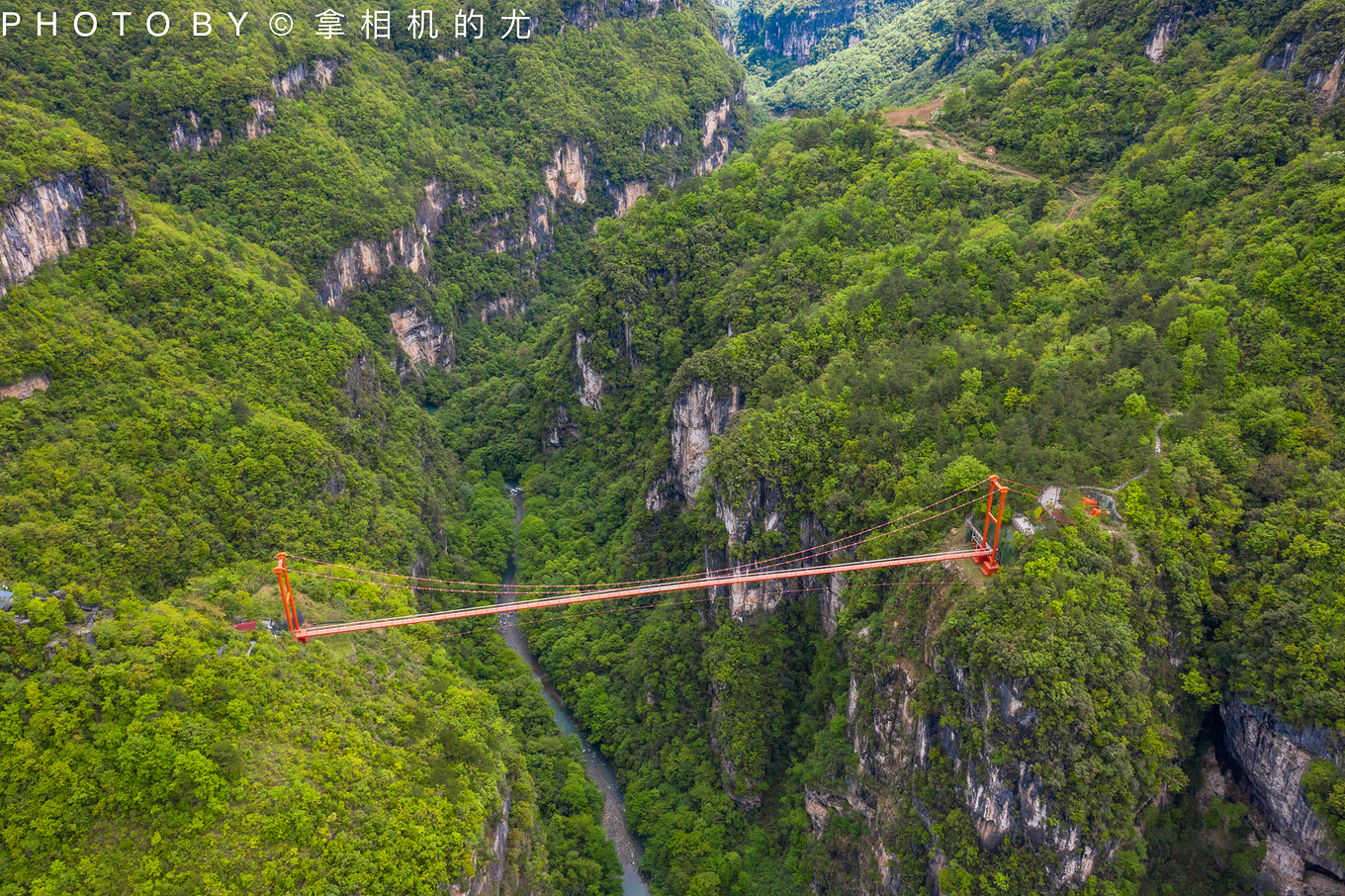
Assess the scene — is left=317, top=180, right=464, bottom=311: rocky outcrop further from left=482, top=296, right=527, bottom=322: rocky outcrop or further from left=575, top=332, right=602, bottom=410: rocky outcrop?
left=575, top=332, right=602, bottom=410: rocky outcrop

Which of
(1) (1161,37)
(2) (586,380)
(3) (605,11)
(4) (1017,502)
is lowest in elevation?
(4) (1017,502)

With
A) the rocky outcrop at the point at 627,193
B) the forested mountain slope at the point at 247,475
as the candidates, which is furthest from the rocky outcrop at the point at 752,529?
the rocky outcrop at the point at 627,193

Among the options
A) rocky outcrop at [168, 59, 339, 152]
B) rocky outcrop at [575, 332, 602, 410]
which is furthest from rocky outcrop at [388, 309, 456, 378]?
rocky outcrop at [575, 332, 602, 410]

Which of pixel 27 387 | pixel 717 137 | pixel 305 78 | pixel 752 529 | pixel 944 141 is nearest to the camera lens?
pixel 27 387

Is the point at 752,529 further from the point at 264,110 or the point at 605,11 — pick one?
the point at 605,11

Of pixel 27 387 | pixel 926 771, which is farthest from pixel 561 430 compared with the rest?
pixel 926 771

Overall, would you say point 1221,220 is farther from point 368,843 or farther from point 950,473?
point 368,843
